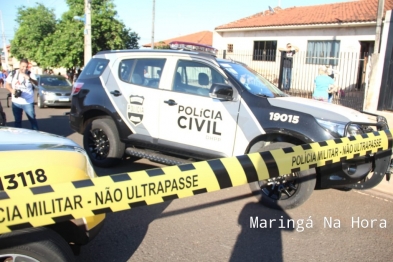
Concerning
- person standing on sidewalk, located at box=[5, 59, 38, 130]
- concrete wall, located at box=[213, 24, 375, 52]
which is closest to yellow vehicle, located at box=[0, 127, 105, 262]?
person standing on sidewalk, located at box=[5, 59, 38, 130]

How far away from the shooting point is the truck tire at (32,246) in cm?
207

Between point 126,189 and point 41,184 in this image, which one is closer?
point 126,189

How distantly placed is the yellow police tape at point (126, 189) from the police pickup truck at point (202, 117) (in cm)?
127

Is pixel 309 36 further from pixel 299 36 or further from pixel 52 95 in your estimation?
pixel 52 95

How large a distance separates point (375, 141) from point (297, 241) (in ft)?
4.85

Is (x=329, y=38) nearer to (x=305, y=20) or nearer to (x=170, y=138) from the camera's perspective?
(x=305, y=20)

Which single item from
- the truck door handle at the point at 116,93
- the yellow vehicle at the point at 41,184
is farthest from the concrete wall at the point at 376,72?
the yellow vehicle at the point at 41,184

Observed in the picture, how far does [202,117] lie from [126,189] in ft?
8.89

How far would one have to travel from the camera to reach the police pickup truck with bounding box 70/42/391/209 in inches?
168

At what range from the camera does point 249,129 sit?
177 inches

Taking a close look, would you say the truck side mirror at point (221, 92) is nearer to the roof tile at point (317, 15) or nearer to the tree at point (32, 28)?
the roof tile at point (317, 15)

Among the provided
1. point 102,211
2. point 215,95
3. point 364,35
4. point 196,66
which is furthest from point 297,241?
point 364,35

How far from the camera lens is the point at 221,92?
4555 millimetres

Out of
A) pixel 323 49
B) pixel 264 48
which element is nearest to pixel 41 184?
pixel 323 49
